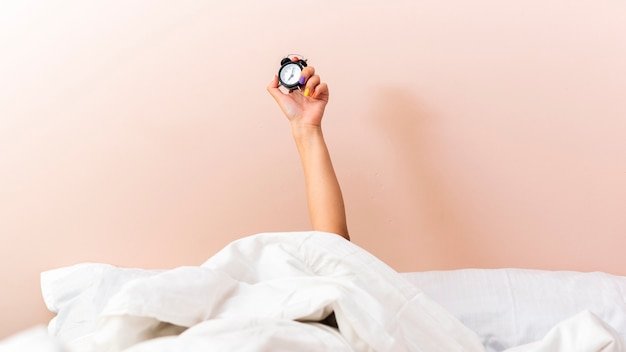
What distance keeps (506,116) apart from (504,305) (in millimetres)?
442

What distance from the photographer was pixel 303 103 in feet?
4.74

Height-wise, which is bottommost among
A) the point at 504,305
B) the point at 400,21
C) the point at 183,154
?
the point at 504,305

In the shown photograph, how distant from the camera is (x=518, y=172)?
1548 mm

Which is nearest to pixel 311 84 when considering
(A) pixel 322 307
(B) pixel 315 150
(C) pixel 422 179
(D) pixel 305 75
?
(D) pixel 305 75

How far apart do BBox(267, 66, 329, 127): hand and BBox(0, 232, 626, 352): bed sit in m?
0.37

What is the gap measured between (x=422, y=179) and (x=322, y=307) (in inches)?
28.9

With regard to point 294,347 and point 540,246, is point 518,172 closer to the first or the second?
point 540,246

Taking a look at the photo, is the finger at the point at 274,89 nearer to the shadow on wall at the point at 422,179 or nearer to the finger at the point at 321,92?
the finger at the point at 321,92

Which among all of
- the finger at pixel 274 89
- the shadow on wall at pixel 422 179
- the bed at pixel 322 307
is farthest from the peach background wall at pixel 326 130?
the bed at pixel 322 307

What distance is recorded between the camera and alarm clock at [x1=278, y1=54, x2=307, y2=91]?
1.39 meters

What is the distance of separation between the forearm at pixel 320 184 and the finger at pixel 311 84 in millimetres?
70

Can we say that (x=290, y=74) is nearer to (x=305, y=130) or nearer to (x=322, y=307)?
(x=305, y=130)

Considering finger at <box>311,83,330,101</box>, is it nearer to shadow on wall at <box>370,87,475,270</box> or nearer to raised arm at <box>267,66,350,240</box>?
raised arm at <box>267,66,350,240</box>

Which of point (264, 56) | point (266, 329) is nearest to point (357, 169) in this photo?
point (264, 56)
